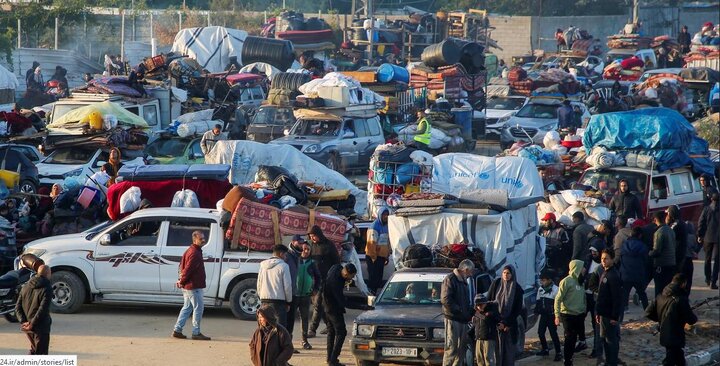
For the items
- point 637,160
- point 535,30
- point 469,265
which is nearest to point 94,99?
point 637,160

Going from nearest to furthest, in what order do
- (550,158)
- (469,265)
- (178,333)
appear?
(469,265), (178,333), (550,158)

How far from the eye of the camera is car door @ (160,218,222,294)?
1620cm

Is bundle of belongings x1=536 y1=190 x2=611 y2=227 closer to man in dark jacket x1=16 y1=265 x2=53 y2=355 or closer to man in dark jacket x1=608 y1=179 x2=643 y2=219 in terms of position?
man in dark jacket x1=608 y1=179 x2=643 y2=219

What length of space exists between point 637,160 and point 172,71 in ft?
51.9

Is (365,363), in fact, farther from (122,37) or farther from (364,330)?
(122,37)

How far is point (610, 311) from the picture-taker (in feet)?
45.9

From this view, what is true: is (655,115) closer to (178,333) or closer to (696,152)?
(696,152)

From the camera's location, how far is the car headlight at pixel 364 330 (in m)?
13.6

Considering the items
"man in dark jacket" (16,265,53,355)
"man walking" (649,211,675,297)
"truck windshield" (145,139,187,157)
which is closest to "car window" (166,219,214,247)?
"man in dark jacket" (16,265,53,355)

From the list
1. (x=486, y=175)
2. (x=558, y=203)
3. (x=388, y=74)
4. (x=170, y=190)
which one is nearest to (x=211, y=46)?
(x=388, y=74)

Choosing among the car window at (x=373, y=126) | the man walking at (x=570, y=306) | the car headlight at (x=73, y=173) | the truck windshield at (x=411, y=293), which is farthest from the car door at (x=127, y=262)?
the car window at (x=373, y=126)

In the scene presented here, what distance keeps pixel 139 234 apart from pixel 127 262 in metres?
0.44

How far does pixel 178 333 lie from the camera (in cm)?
1534

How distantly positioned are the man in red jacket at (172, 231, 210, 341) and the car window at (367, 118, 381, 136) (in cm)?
1478
